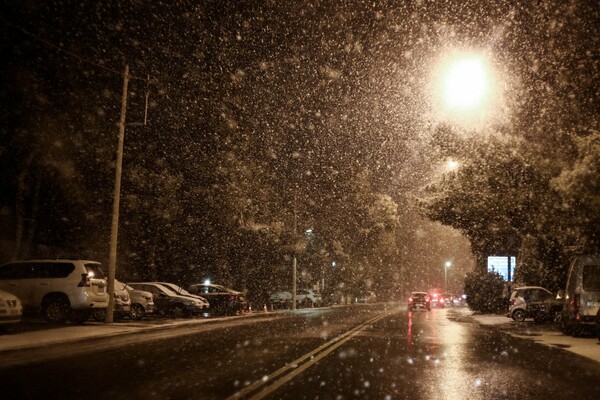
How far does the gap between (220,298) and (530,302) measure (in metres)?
15.1

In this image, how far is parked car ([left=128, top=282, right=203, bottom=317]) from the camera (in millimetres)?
28031

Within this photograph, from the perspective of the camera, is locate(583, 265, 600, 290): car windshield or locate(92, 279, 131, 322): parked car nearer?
locate(583, 265, 600, 290): car windshield

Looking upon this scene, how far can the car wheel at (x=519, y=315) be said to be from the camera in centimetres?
2994

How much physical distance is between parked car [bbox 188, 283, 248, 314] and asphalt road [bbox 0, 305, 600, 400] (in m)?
Answer: 15.7

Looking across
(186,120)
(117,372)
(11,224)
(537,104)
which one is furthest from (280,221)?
(117,372)

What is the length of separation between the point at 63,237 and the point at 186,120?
8835 mm

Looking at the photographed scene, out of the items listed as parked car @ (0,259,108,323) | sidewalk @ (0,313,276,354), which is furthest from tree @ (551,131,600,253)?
parked car @ (0,259,108,323)

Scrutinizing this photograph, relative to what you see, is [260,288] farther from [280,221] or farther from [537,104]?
[537,104]

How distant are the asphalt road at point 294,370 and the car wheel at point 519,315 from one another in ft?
46.9

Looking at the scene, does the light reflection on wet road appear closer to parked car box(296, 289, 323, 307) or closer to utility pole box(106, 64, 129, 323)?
utility pole box(106, 64, 129, 323)

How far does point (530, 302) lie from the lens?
97.1ft

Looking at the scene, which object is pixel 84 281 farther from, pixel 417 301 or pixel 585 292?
pixel 417 301

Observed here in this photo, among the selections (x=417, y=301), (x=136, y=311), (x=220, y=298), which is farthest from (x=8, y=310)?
(x=417, y=301)

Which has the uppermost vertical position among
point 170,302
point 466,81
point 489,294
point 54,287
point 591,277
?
point 466,81
